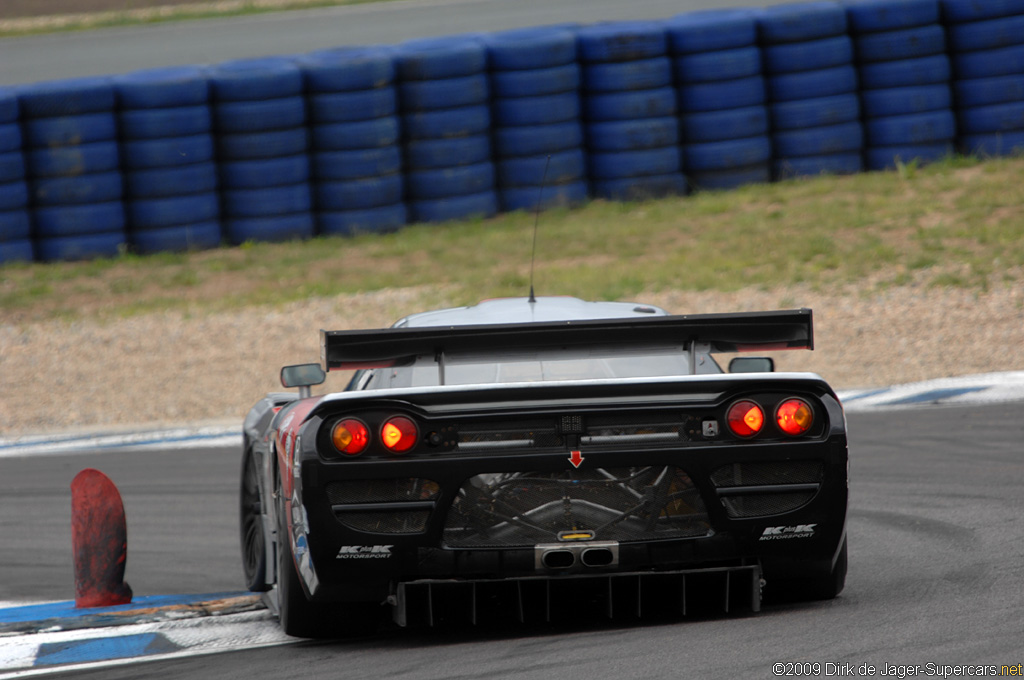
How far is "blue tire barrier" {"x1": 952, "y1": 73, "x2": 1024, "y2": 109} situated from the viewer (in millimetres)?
14766

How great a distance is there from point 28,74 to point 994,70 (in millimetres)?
14919

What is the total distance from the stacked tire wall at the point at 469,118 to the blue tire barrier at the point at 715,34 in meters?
0.02

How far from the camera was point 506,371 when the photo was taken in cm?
442

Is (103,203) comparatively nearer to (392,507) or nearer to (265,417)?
(265,417)

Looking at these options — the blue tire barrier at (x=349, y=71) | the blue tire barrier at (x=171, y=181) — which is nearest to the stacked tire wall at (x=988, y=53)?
the blue tire barrier at (x=349, y=71)

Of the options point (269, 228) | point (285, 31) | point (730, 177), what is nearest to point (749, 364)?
point (269, 228)

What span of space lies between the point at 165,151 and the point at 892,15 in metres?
8.21

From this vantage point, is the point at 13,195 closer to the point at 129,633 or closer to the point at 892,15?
the point at 892,15

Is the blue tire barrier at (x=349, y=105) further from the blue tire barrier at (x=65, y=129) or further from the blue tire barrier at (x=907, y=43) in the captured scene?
the blue tire barrier at (x=907, y=43)

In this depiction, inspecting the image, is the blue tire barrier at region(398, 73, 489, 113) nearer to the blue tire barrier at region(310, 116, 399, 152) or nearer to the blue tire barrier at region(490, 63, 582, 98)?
the blue tire barrier at region(490, 63, 582, 98)

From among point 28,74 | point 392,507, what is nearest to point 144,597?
point 392,507

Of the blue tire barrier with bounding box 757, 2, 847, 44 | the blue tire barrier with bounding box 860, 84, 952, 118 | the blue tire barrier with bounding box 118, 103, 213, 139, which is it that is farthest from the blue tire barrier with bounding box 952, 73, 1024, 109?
the blue tire barrier with bounding box 118, 103, 213, 139

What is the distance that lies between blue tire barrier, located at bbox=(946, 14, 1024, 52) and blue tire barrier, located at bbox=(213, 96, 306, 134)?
7.34 meters

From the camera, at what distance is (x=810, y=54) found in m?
14.7
